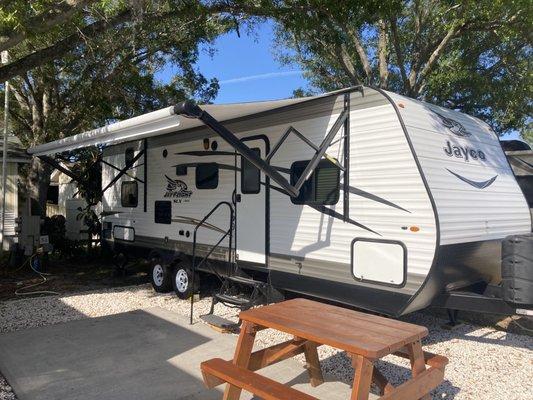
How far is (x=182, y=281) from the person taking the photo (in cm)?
741

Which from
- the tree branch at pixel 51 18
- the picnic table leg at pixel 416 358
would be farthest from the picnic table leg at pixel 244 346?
the tree branch at pixel 51 18

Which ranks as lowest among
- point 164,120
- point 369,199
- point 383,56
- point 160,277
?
point 160,277

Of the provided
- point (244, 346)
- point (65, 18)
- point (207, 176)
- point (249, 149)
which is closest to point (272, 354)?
point (244, 346)

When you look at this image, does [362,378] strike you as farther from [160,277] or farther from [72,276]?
[72,276]

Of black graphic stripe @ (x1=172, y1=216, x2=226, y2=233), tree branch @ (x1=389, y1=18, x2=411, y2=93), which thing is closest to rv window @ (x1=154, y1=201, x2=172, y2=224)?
black graphic stripe @ (x1=172, y1=216, x2=226, y2=233)

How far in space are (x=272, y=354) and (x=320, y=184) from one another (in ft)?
7.08

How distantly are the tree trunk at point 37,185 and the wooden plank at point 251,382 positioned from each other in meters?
9.80

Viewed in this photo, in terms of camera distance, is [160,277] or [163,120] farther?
[160,277]

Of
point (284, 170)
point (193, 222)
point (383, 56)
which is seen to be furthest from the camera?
point (383, 56)

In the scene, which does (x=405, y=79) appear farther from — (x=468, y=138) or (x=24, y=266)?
(x=24, y=266)

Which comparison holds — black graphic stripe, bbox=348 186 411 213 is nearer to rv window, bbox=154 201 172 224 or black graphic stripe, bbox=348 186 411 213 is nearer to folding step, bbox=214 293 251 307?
folding step, bbox=214 293 251 307

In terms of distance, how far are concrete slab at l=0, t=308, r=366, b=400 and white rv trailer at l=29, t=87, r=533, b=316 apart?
3.54 feet

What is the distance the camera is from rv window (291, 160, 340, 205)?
5172 millimetres

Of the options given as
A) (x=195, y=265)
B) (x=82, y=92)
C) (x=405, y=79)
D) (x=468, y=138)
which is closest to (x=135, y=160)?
(x=195, y=265)
